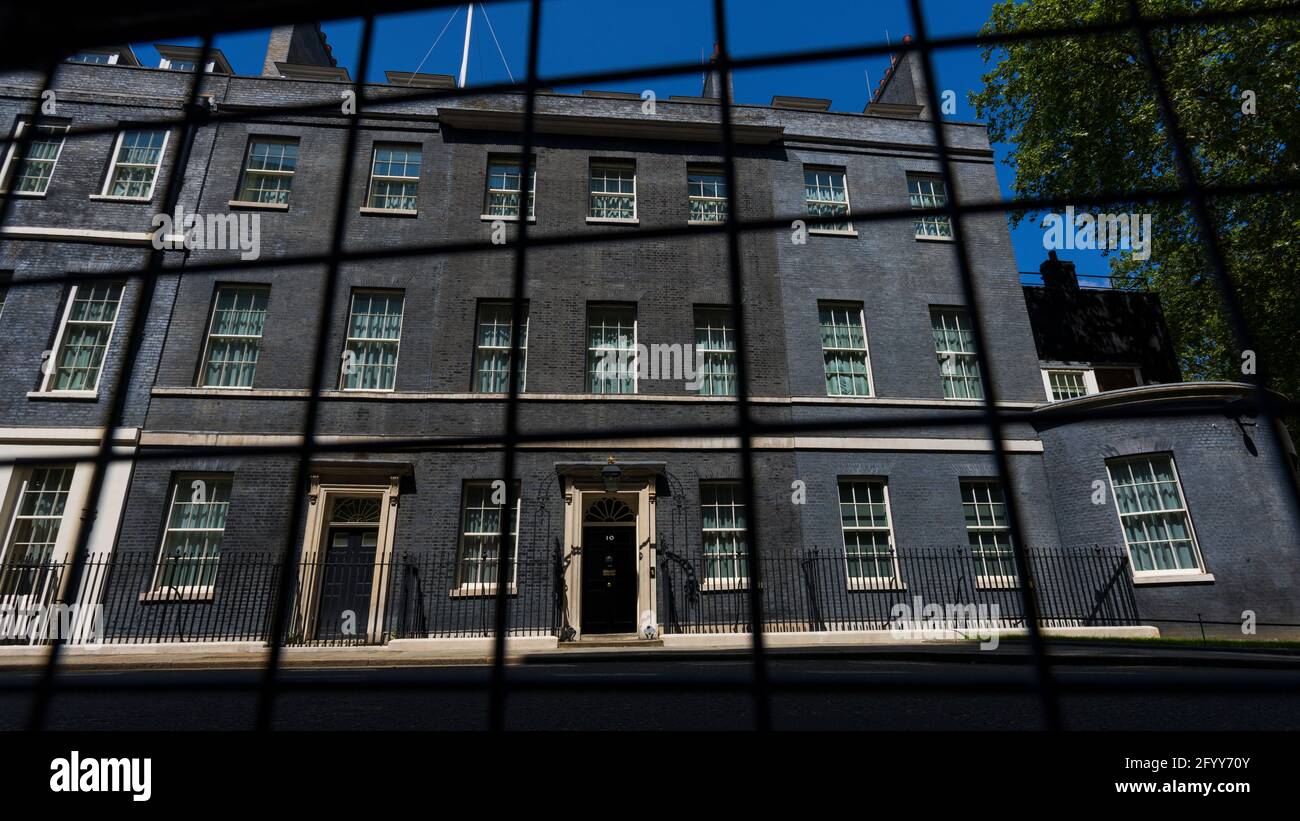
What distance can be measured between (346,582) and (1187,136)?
83.6 feet

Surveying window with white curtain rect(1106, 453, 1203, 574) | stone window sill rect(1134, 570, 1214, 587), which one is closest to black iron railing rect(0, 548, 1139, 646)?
stone window sill rect(1134, 570, 1214, 587)

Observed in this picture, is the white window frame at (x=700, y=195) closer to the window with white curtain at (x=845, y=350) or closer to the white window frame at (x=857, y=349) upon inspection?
the white window frame at (x=857, y=349)

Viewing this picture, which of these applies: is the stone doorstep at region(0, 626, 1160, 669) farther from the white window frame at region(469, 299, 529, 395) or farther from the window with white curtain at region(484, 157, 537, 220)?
the window with white curtain at region(484, 157, 537, 220)

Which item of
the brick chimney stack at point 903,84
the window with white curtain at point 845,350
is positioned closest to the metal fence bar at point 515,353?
the window with white curtain at point 845,350

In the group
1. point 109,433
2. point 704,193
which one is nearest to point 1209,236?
point 109,433

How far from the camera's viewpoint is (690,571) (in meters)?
14.1

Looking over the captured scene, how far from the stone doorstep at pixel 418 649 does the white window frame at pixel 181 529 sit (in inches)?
42.1

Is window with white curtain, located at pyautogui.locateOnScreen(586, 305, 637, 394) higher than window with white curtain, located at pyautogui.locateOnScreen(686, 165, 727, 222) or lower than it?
lower

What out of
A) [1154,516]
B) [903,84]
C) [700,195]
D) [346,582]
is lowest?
[346,582]

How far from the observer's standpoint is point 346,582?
13.6 metres

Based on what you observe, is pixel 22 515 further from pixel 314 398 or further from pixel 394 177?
pixel 314 398

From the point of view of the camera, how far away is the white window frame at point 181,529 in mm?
12750

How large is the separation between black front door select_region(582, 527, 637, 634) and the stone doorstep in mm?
712

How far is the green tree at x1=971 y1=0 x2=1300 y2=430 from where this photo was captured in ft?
51.4
